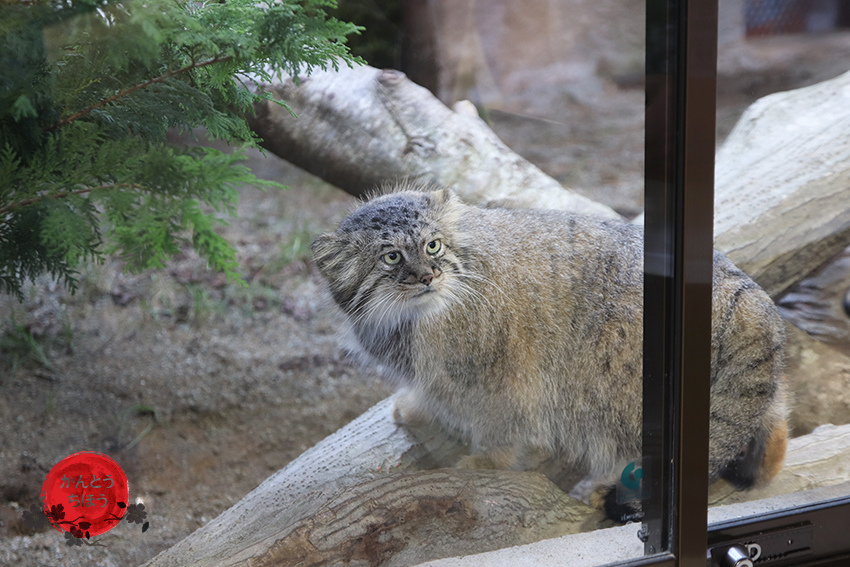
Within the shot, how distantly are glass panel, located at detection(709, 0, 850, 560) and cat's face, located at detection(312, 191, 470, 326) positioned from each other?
2.37 ft

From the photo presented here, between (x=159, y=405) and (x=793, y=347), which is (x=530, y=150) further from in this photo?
(x=159, y=405)

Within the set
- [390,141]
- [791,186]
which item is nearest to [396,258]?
[390,141]

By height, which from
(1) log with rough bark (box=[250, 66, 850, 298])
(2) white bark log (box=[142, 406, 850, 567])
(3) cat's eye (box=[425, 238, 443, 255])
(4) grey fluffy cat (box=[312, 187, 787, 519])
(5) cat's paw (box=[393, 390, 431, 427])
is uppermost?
(1) log with rough bark (box=[250, 66, 850, 298])

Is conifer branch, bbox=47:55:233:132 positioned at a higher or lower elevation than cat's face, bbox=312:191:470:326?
higher

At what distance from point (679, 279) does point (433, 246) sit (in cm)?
59

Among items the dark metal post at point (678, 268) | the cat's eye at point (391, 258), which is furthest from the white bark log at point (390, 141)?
the dark metal post at point (678, 268)

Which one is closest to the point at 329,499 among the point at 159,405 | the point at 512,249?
the point at 159,405

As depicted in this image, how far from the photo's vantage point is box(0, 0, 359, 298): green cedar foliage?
42.5 inches

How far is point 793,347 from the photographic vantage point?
1913mm

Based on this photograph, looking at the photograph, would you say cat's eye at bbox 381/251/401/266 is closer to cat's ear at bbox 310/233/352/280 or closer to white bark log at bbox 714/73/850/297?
cat's ear at bbox 310/233/352/280

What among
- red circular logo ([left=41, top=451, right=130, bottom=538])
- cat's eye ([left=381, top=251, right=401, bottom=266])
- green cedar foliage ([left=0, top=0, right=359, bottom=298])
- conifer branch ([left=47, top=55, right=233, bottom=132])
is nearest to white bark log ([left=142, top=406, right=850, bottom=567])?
Answer: red circular logo ([left=41, top=451, right=130, bottom=538])

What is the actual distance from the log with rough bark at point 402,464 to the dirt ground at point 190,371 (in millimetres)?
69

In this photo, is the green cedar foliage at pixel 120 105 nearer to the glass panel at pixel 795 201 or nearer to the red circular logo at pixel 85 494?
the red circular logo at pixel 85 494

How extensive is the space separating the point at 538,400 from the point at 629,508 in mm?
371
